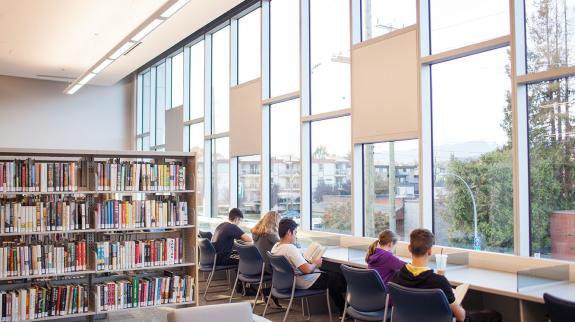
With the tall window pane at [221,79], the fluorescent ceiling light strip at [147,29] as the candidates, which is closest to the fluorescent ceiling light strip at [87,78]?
the tall window pane at [221,79]

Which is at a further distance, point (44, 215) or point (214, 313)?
point (44, 215)

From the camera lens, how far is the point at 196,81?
9953mm

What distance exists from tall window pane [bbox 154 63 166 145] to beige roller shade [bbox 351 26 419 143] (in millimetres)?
6449

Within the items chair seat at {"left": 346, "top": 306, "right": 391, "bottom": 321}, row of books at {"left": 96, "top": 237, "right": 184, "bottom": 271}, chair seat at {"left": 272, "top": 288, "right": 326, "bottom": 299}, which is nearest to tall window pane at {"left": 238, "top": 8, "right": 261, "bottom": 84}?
row of books at {"left": 96, "top": 237, "right": 184, "bottom": 271}

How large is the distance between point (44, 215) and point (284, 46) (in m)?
4.11

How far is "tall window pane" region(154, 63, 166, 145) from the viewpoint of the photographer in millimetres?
11539

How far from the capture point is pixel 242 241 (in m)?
6.29

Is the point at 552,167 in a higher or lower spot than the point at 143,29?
lower

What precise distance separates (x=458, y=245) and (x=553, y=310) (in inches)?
85.0

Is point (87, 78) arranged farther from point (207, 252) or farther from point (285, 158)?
point (207, 252)

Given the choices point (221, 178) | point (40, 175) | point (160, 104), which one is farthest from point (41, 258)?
point (160, 104)

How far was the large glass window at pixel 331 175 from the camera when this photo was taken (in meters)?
6.27

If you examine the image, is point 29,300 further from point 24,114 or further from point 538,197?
point 24,114

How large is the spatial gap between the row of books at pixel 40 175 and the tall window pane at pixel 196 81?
5.01 m
